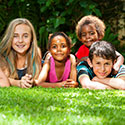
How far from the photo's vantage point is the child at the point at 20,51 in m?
4.37

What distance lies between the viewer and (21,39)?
4.35 m

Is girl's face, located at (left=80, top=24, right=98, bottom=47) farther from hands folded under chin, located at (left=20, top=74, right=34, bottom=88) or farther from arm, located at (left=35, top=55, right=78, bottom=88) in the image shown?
hands folded under chin, located at (left=20, top=74, right=34, bottom=88)

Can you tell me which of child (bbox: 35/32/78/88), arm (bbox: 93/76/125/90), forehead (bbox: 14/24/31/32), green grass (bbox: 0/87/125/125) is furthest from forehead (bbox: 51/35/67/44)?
green grass (bbox: 0/87/125/125)

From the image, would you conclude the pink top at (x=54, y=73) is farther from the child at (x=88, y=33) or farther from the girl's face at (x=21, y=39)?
the girl's face at (x=21, y=39)

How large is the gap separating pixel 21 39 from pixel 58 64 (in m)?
0.76

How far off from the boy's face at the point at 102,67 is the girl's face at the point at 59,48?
0.59m

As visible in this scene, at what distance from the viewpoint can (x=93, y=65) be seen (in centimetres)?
405

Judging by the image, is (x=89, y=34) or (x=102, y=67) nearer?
(x=102, y=67)

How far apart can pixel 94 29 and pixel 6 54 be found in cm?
162

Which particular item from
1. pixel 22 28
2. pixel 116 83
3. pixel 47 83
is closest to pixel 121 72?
pixel 116 83

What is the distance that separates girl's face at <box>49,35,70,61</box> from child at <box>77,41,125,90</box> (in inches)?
16.0

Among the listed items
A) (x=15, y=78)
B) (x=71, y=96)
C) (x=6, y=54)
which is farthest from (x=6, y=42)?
(x=71, y=96)

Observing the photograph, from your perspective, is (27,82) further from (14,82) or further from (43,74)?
(43,74)

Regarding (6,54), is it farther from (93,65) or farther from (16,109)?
(16,109)
